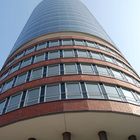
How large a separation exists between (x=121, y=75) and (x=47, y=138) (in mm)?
11620

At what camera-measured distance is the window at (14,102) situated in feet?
87.5

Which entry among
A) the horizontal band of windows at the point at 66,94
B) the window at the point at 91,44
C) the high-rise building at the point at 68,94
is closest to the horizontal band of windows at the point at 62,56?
the high-rise building at the point at 68,94

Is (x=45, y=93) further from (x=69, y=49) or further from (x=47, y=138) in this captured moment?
(x=69, y=49)

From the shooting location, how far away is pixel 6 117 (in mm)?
25406

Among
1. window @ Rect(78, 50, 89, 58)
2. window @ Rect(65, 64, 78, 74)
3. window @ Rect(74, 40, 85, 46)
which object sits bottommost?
window @ Rect(65, 64, 78, 74)

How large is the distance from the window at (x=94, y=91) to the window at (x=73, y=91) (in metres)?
0.91

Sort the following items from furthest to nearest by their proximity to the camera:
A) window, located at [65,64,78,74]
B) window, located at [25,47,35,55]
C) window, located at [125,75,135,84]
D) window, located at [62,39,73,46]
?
window, located at [25,47,35,55] < window, located at [62,39,73,46] < window, located at [125,75,135,84] < window, located at [65,64,78,74]

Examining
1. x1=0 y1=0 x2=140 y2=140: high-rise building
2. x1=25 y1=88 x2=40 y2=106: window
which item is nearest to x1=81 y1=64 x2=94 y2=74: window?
x1=0 y1=0 x2=140 y2=140: high-rise building

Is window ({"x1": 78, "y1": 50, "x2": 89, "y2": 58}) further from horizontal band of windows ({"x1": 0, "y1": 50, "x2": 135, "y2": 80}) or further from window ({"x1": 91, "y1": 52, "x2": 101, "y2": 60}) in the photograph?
window ({"x1": 91, "y1": 52, "x2": 101, "y2": 60})

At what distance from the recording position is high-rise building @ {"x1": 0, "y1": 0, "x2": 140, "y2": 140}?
78.8 ft

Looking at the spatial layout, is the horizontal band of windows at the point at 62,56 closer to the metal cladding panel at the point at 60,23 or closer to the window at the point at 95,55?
the window at the point at 95,55

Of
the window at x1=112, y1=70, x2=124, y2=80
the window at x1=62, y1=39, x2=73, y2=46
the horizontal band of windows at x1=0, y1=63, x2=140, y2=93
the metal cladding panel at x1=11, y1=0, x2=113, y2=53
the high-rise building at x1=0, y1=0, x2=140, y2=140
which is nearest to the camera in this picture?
the high-rise building at x1=0, y1=0, x2=140, y2=140

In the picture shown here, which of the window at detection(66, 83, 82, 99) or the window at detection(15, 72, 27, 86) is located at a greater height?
the window at detection(15, 72, 27, 86)

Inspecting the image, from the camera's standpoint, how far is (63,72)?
2934cm
